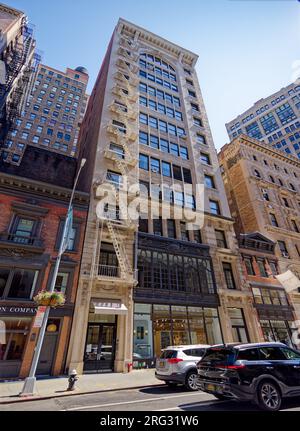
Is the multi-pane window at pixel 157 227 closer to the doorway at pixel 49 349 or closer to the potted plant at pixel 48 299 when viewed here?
the doorway at pixel 49 349

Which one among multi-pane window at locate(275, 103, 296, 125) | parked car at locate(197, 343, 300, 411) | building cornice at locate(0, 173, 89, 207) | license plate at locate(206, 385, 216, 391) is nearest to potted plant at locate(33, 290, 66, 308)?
parked car at locate(197, 343, 300, 411)

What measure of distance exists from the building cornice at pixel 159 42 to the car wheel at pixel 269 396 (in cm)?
4631

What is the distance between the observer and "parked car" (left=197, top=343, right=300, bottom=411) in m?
6.34

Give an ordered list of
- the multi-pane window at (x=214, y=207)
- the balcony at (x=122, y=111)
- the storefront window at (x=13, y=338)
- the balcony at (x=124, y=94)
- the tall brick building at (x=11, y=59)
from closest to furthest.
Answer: the storefront window at (x=13, y=338) → the balcony at (x=122, y=111) → the multi-pane window at (x=214, y=207) → the balcony at (x=124, y=94) → the tall brick building at (x=11, y=59)

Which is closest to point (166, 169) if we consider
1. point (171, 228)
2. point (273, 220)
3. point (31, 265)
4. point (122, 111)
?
point (171, 228)

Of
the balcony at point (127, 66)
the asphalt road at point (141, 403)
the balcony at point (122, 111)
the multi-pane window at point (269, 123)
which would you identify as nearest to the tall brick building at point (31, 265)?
the asphalt road at point (141, 403)

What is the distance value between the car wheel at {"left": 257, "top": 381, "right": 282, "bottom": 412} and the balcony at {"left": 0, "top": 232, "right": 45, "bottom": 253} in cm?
1456

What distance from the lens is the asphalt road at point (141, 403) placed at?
6.73m

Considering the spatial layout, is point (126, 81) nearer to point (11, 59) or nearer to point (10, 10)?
point (11, 59)
